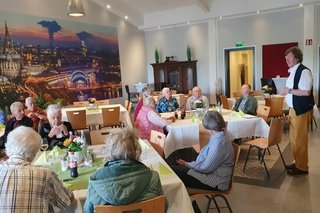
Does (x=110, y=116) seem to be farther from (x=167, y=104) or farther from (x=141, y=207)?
(x=141, y=207)

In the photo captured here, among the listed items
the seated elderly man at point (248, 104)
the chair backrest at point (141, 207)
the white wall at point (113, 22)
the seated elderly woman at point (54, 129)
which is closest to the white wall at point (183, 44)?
the white wall at point (113, 22)

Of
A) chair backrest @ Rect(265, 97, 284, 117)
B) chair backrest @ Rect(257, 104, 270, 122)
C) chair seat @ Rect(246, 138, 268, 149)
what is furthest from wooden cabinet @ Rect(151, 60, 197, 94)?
chair seat @ Rect(246, 138, 268, 149)

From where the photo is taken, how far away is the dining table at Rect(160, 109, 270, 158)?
4207mm

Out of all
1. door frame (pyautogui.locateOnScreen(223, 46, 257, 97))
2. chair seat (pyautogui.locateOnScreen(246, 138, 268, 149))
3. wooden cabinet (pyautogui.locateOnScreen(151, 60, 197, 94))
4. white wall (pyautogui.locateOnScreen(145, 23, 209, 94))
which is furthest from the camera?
wooden cabinet (pyautogui.locateOnScreen(151, 60, 197, 94))

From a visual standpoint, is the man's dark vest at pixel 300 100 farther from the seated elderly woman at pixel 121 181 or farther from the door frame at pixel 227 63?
the door frame at pixel 227 63

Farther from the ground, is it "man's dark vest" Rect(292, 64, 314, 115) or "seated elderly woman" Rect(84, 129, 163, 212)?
"man's dark vest" Rect(292, 64, 314, 115)

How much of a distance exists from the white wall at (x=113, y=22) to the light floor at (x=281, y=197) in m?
7.40

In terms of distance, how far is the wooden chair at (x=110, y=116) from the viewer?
6.07 metres

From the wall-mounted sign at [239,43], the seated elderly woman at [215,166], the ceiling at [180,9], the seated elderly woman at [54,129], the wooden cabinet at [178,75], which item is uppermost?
the ceiling at [180,9]

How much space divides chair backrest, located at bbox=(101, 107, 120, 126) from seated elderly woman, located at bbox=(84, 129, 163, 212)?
418 centimetres

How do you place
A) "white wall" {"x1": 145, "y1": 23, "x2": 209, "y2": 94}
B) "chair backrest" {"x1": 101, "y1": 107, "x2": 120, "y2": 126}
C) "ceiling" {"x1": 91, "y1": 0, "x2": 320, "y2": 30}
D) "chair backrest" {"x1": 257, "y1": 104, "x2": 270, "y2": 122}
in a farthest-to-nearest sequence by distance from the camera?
1. "white wall" {"x1": 145, "y1": 23, "x2": 209, "y2": 94}
2. "ceiling" {"x1": 91, "y1": 0, "x2": 320, "y2": 30}
3. "chair backrest" {"x1": 101, "y1": 107, "x2": 120, "y2": 126}
4. "chair backrest" {"x1": 257, "y1": 104, "x2": 270, "y2": 122}

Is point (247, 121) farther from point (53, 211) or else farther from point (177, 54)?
point (177, 54)

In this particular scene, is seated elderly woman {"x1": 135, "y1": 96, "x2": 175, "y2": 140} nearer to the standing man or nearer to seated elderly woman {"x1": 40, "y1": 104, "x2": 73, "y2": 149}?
seated elderly woman {"x1": 40, "y1": 104, "x2": 73, "y2": 149}

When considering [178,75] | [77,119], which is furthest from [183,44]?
[77,119]
